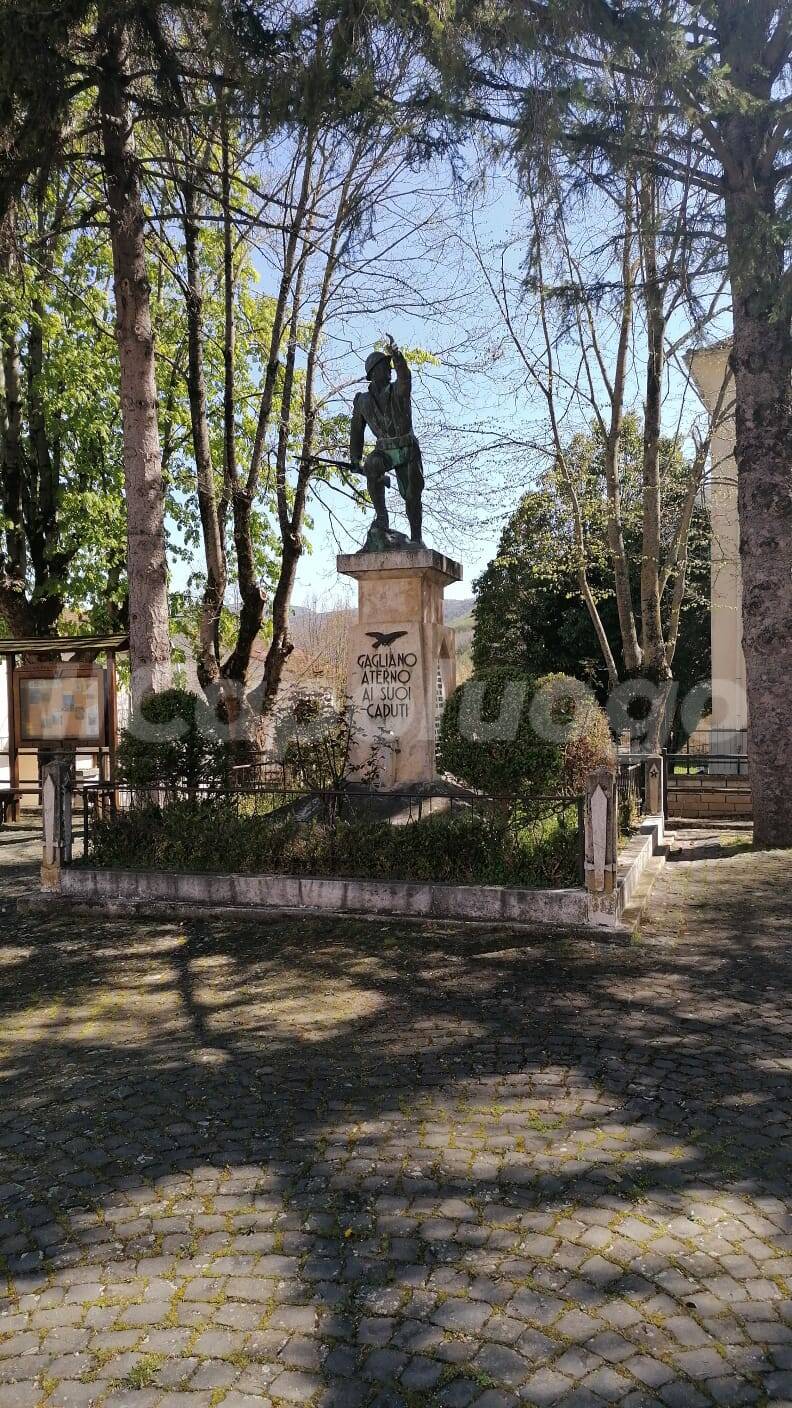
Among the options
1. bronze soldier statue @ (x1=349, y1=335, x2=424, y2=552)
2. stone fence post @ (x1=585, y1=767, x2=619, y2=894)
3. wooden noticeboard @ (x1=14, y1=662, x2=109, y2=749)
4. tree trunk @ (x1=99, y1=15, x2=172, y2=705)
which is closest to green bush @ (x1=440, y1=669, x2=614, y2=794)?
stone fence post @ (x1=585, y1=767, x2=619, y2=894)

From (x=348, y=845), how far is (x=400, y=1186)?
4761 mm

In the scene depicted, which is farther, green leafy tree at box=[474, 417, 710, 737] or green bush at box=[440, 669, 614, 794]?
green leafy tree at box=[474, 417, 710, 737]

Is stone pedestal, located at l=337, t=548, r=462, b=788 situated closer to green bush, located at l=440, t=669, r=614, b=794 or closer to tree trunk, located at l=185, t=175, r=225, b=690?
green bush, located at l=440, t=669, r=614, b=794

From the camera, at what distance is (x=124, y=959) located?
6797mm

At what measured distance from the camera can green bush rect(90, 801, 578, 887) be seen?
24.9 ft

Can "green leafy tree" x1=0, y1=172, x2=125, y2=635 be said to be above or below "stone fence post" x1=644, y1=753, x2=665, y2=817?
above

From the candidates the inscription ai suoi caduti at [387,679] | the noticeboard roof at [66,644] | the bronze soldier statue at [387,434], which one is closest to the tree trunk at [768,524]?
the bronze soldier statue at [387,434]

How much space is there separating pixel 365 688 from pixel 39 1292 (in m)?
7.21

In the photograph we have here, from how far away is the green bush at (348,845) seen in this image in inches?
299

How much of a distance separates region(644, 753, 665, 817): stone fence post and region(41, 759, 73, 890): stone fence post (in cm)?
672

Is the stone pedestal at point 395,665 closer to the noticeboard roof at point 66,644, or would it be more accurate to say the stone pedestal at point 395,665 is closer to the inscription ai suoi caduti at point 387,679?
the inscription ai suoi caduti at point 387,679

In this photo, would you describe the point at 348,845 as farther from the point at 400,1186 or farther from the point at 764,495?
the point at 764,495

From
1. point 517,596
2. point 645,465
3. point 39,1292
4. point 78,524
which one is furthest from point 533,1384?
point 517,596

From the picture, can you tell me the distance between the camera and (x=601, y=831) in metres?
6.96
